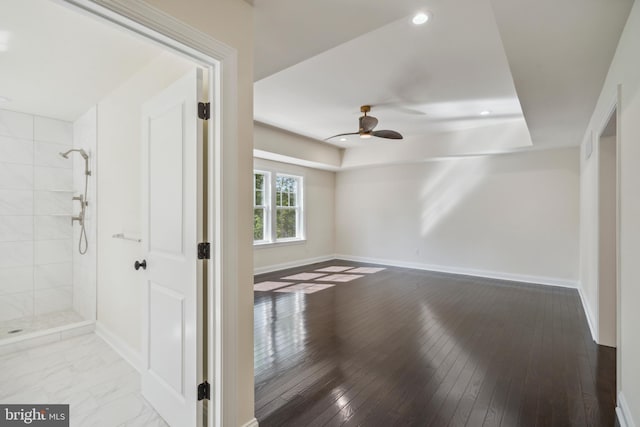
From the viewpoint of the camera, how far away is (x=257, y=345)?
2926 mm

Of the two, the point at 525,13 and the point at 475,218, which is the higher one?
the point at 525,13

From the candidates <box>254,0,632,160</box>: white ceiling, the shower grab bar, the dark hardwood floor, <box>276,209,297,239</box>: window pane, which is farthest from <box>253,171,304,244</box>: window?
the shower grab bar

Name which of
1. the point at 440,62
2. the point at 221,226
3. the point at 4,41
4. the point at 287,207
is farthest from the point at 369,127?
the point at 4,41

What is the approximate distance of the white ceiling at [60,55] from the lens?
1796 mm

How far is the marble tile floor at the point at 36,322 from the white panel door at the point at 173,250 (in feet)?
6.76

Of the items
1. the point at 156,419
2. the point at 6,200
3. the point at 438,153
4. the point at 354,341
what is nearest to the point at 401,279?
the point at 438,153

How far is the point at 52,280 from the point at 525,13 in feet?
17.4

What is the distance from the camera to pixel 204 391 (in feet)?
5.37

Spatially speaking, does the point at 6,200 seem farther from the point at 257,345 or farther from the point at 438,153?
the point at 438,153

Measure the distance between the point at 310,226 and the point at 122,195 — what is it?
4973 millimetres

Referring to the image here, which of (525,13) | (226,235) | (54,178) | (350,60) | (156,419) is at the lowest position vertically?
(156,419)

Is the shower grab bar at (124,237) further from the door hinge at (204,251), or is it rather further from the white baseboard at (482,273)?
the white baseboard at (482,273)

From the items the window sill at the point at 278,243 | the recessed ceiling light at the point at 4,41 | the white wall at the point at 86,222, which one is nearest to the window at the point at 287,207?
the window sill at the point at 278,243

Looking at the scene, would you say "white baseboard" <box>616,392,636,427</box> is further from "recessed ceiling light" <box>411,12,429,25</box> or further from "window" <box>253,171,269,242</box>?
"window" <box>253,171,269,242</box>
